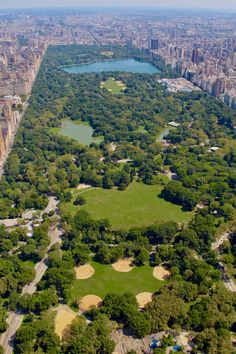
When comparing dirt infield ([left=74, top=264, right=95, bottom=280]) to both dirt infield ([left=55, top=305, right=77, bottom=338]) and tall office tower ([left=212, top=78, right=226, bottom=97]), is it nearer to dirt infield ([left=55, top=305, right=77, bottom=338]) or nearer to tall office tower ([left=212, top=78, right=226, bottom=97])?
dirt infield ([left=55, top=305, right=77, bottom=338])

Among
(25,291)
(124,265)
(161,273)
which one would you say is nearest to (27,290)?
(25,291)

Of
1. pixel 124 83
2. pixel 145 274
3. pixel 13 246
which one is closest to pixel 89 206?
pixel 13 246

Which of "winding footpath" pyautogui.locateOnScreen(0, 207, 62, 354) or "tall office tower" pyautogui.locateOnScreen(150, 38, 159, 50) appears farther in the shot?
"tall office tower" pyautogui.locateOnScreen(150, 38, 159, 50)

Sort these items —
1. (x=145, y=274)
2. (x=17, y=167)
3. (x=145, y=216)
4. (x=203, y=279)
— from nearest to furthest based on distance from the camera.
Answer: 1. (x=203, y=279)
2. (x=145, y=274)
3. (x=145, y=216)
4. (x=17, y=167)

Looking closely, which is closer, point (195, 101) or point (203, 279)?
point (203, 279)

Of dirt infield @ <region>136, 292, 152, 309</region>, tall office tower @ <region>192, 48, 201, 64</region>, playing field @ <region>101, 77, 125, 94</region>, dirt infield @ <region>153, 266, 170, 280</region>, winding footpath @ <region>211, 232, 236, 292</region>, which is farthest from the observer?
tall office tower @ <region>192, 48, 201, 64</region>

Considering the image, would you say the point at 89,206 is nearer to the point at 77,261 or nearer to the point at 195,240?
the point at 77,261

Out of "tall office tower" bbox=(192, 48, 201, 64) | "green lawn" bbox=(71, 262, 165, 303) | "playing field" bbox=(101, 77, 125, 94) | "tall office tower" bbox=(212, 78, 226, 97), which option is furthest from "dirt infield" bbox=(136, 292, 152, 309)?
"tall office tower" bbox=(192, 48, 201, 64)

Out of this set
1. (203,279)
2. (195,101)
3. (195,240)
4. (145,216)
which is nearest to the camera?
(203,279)
